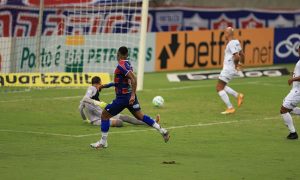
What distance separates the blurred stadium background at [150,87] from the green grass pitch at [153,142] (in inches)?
0.9

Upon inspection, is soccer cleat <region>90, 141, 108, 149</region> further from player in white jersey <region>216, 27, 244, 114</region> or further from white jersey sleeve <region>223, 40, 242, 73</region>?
white jersey sleeve <region>223, 40, 242, 73</region>

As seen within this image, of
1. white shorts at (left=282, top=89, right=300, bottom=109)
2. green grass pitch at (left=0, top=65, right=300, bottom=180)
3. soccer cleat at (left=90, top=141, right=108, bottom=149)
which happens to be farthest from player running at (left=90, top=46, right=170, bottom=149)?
white shorts at (left=282, top=89, right=300, bottom=109)

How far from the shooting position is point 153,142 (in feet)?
59.5

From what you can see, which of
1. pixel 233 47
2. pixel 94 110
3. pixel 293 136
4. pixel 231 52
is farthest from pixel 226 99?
pixel 293 136

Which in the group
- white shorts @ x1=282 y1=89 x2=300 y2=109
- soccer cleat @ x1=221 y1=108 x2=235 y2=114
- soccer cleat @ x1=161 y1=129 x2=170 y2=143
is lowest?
soccer cleat @ x1=221 y1=108 x2=235 y2=114

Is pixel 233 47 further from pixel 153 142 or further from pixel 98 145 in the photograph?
pixel 98 145

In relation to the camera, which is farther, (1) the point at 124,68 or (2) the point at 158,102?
(2) the point at 158,102

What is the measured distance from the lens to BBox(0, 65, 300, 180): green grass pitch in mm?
14656

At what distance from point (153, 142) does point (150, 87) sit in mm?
11421

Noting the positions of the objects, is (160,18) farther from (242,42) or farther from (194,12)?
(242,42)

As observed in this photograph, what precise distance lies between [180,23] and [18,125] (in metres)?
19.8

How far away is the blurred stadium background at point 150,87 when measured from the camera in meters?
15.5

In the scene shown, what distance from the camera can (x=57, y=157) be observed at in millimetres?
15906

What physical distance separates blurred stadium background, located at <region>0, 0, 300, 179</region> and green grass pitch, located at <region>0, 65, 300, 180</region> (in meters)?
0.02
